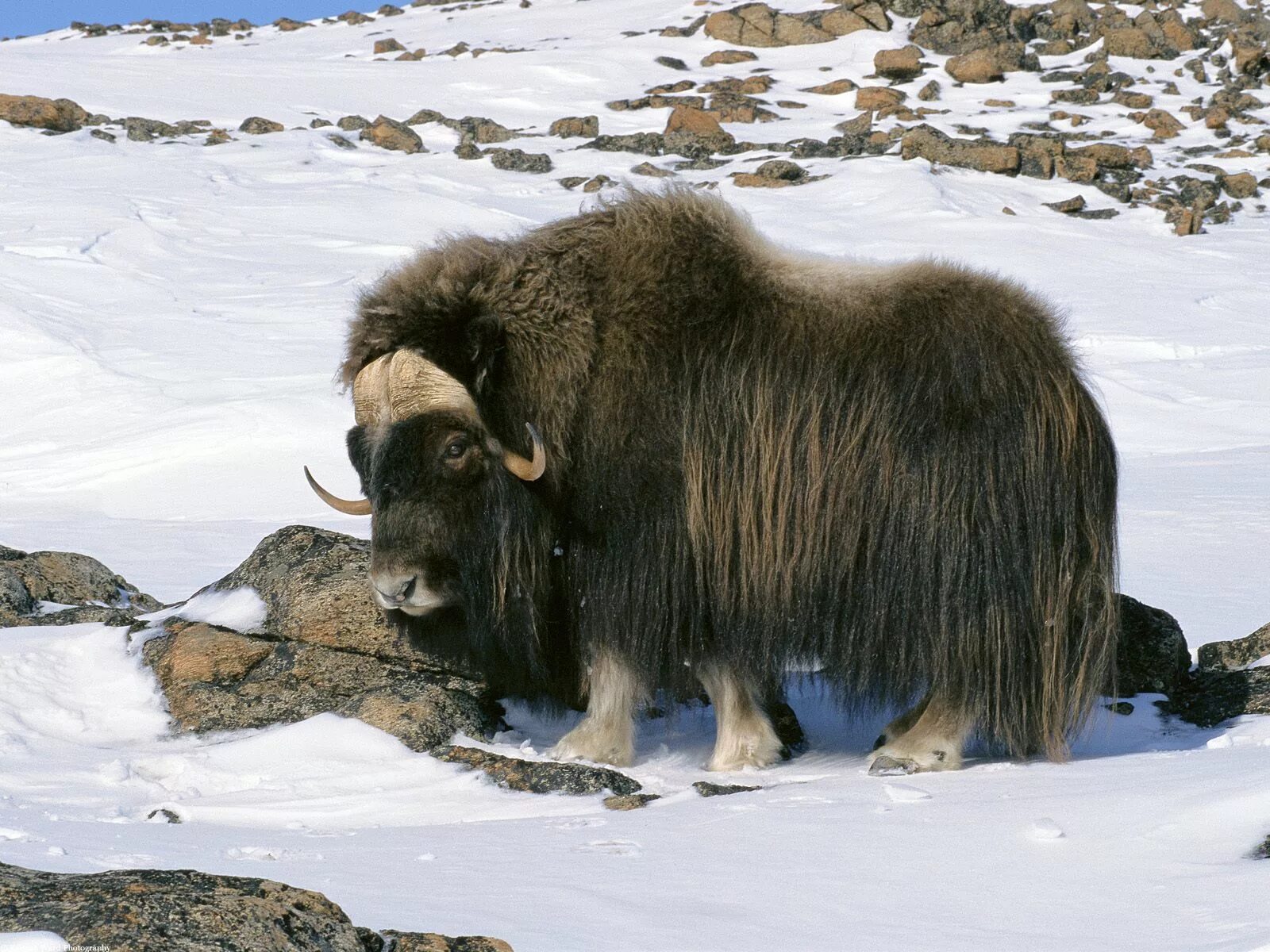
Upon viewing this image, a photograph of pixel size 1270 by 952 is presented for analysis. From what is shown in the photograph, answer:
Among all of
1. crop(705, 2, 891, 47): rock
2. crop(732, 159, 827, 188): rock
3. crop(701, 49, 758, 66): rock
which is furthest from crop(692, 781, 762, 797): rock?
crop(705, 2, 891, 47): rock

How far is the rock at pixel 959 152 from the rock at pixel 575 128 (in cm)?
462

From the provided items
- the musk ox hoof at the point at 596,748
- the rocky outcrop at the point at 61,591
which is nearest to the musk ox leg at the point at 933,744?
the musk ox hoof at the point at 596,748

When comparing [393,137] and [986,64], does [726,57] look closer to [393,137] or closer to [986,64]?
[986,64]

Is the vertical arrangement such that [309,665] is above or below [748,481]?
below

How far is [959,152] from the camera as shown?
65.3 ft

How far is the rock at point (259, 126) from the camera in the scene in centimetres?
2089

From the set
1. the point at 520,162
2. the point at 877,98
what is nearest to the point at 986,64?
the point at 877,98

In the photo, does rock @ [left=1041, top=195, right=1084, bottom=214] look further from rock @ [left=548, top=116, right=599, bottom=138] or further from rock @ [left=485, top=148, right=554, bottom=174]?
rock @ [left=548, top=116, right=599, bottom=138]

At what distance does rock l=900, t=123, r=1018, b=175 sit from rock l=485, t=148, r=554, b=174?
4871 millimetres

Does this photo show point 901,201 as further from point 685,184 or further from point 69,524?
point 685,184

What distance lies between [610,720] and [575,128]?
1931cm

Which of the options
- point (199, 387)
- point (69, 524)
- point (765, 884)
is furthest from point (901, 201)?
point (765, 884)

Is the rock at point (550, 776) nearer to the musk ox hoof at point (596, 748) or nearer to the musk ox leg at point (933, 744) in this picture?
the musk ox hoof at point (596, 748)

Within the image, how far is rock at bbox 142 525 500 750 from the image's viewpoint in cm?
363
